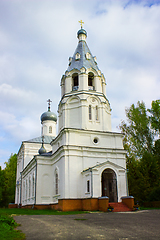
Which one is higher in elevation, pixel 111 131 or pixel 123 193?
pixel 111 131

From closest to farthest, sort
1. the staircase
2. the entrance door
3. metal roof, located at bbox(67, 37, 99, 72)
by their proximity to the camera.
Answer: the staircase
the entrance door
metal roof, located at bbox(67, 37, 99, 72)

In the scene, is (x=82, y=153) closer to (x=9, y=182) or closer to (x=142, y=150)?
(x=142, y=150)

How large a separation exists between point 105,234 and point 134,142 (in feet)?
67.1

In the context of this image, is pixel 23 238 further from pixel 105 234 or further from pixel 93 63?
pixel 93 63

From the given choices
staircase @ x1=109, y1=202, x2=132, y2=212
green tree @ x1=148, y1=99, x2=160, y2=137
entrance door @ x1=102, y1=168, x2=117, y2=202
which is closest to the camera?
staircase @ x1=109, y1=202, x2=132, y2=212

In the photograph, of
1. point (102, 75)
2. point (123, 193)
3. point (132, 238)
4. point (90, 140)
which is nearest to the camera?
point (132, 238)

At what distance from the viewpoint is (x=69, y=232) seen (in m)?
7.32

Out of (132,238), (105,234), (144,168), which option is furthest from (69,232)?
(144,168)

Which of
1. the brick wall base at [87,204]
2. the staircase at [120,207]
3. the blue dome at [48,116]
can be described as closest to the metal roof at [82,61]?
the brick wall base at [87,204]

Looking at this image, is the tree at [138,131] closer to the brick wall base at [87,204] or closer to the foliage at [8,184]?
the brick wall base at [87,204]

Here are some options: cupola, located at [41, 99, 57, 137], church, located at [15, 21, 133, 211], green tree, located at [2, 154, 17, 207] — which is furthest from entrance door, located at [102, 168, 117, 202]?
green tree, located at [2, 154, 17, 207]

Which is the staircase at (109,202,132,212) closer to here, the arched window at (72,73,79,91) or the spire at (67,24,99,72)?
the arched window at (72,73,79,91)

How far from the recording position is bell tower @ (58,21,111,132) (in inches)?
847

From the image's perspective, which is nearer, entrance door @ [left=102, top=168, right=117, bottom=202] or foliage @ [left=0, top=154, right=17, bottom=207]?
entrance door @ [left=102, top=168, right=117, bottom=202]
